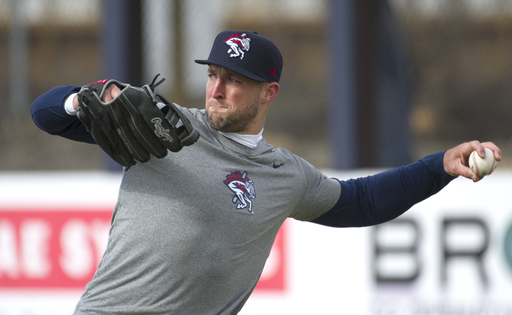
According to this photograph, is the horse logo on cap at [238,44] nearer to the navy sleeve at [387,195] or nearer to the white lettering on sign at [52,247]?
the navy sleeve at [387,195]

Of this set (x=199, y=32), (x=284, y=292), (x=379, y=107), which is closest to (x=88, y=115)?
(x=284, y=292)

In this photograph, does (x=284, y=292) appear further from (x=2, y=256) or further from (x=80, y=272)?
(x=2, y=256)

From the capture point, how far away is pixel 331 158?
455cm

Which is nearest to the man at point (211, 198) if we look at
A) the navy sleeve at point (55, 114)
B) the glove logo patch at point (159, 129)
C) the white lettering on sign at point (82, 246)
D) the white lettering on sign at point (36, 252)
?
the navy sleeve at point (55, 114)

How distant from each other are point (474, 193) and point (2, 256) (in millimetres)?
3489

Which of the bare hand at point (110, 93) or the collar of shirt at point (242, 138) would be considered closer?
the bare hand at point (110, 93)

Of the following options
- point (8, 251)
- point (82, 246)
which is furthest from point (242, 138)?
point (8, 251)

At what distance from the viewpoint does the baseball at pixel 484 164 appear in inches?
79.2

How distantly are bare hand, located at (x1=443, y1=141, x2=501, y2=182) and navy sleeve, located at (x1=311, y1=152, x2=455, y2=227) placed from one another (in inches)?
2.5

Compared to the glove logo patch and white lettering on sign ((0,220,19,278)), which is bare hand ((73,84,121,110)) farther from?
white lettering on sign ((0,220,19,278))

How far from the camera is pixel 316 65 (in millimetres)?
5750

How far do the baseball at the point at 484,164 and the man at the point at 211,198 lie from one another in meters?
0.02

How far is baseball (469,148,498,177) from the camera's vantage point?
2.01 meters

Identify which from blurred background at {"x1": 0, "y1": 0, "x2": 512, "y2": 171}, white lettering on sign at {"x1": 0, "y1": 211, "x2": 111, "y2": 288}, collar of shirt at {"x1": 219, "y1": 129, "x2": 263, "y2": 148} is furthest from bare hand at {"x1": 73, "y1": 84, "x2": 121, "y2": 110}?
blurred background at {"x1": 0, "y1": 0, "x2": 512, "y2": 171}
